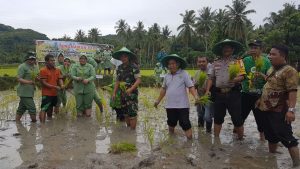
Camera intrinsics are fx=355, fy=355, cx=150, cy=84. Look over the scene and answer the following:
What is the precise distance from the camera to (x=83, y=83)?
8195 mm

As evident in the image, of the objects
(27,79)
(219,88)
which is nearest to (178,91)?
(219,88)

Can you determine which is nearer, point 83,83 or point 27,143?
point 27,143

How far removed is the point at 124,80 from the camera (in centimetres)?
673

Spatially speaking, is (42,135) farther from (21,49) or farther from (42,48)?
(21,49)

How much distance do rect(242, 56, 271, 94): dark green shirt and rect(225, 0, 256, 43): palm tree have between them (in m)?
41.0

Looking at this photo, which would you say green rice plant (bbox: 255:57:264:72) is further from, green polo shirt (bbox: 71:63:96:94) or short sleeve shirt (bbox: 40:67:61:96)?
short sleeve shirt (bbox: 40:67:61:96)

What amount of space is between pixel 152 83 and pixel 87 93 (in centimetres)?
1119

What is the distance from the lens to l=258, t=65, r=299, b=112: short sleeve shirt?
4453 millimetres

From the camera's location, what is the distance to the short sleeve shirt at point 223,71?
571cm

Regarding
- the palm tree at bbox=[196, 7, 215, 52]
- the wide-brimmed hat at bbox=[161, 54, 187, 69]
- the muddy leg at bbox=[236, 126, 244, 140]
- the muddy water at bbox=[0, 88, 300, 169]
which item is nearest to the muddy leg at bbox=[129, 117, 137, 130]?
the muddy water at bbox=[0, 88, 300, 169]

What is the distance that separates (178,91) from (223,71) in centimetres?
81

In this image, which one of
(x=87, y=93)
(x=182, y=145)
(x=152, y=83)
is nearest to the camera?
(x=182, y=145)

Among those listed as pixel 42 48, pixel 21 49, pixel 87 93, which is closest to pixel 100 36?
pixel 21 49

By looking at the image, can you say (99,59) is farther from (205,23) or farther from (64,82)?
(205,23)
